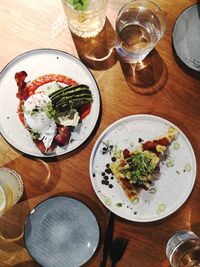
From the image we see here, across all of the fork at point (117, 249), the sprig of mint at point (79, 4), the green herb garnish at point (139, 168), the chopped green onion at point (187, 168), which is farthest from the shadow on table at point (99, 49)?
the fork at point (117, 249)

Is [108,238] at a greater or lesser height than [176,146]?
lesser

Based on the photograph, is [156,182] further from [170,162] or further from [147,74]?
[147,74]

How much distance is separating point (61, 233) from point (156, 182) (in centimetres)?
39

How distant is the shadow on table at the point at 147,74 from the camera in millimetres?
1865

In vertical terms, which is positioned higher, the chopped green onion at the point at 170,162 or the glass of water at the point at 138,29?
the glass of water at the point at 138,29

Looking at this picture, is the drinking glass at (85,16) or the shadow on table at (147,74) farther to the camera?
the shadow on table at (147,74)

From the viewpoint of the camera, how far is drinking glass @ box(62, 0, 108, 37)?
1.75 m

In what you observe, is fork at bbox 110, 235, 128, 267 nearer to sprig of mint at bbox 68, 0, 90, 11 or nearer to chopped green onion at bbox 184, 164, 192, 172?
chopped green onion at bbox 184, 164, 192, 172

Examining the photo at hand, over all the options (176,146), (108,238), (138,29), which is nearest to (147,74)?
(138,29)

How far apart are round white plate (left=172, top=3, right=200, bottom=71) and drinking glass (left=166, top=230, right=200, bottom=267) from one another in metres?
0.61

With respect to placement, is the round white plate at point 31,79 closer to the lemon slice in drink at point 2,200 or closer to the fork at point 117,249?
the lemon slice in drink at point 2,200

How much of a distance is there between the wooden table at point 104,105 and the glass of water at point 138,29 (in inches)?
1.8

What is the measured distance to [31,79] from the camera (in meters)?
1.84

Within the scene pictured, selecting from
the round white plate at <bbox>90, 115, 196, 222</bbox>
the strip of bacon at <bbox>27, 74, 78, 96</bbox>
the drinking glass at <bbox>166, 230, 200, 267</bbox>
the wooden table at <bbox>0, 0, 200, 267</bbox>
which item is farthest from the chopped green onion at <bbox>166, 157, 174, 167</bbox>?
the strip of bacon at <bbox>27, 74, 78, 96</bbox>
